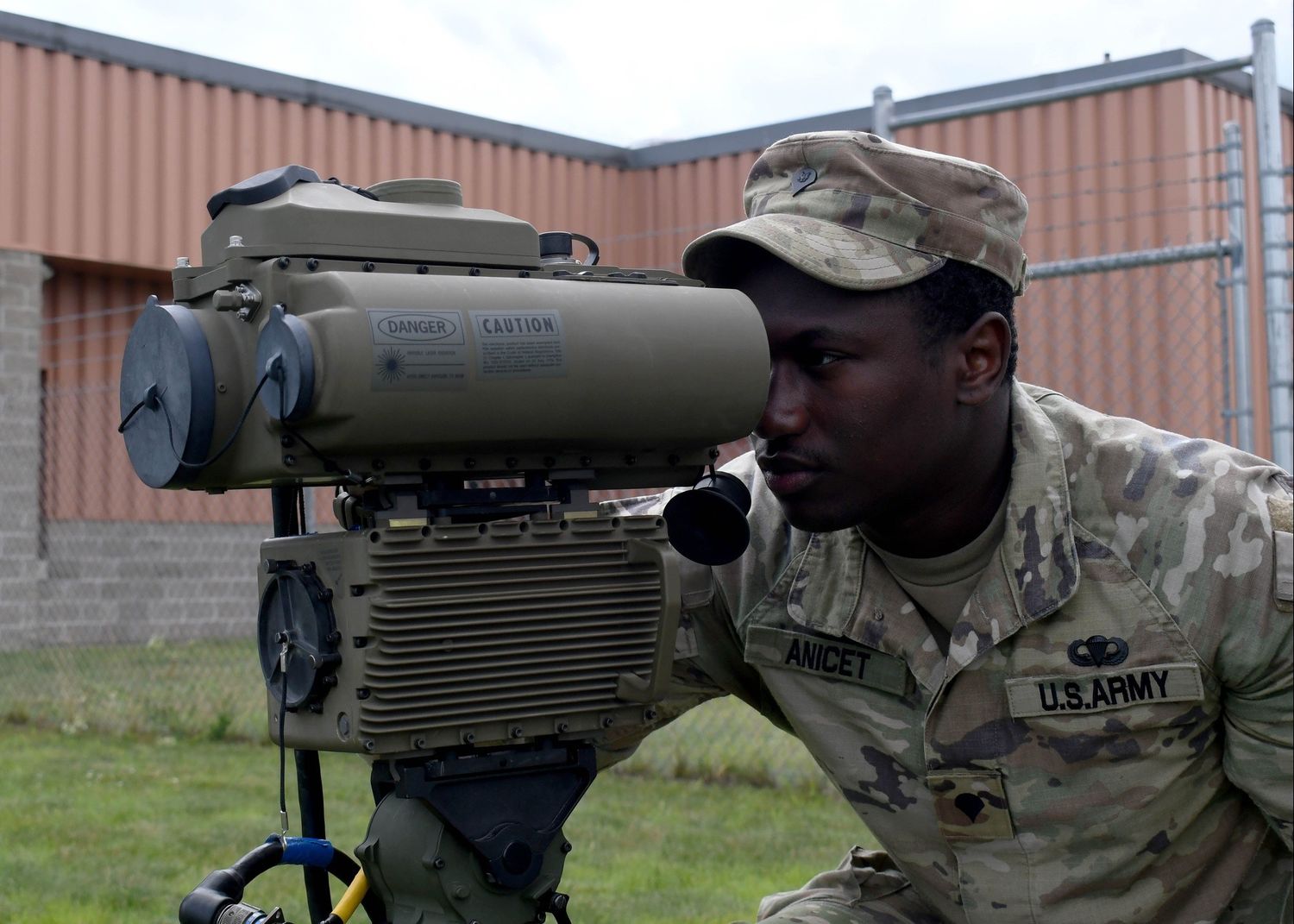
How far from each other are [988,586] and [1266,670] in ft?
1.42

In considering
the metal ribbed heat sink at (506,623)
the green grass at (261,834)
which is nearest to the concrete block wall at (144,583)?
the green grass at (261,834)

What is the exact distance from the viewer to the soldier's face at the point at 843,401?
235cm

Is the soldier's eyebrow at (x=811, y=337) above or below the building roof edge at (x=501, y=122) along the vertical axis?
below

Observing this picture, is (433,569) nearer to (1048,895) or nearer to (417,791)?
(417,791)

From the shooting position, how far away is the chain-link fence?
26.6 ft

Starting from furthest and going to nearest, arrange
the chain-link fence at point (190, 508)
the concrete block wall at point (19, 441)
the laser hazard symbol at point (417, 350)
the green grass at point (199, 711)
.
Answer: the concrete block wall at point (19, 441) < the chain-link fence at point (190, 508) < the green grass at point (199, 711) < the laser hazard symbol at point (417, 350)

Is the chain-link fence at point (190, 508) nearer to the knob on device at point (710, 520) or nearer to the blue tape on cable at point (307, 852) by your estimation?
the knob on device at point (710, 520)

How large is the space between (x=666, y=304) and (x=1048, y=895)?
1198 mm

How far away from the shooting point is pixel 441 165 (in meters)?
13.2

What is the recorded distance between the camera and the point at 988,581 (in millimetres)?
2539

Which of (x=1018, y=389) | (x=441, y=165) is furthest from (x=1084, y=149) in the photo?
(x=1018, y=389)

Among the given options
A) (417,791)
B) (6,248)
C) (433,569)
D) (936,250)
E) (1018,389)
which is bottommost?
(417,791)

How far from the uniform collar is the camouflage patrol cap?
288 millimetres

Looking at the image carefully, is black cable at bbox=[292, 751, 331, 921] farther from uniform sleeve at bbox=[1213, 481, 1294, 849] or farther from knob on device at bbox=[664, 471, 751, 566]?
uniform sleeve at bbox=[1213, 481, 1294, 849]
